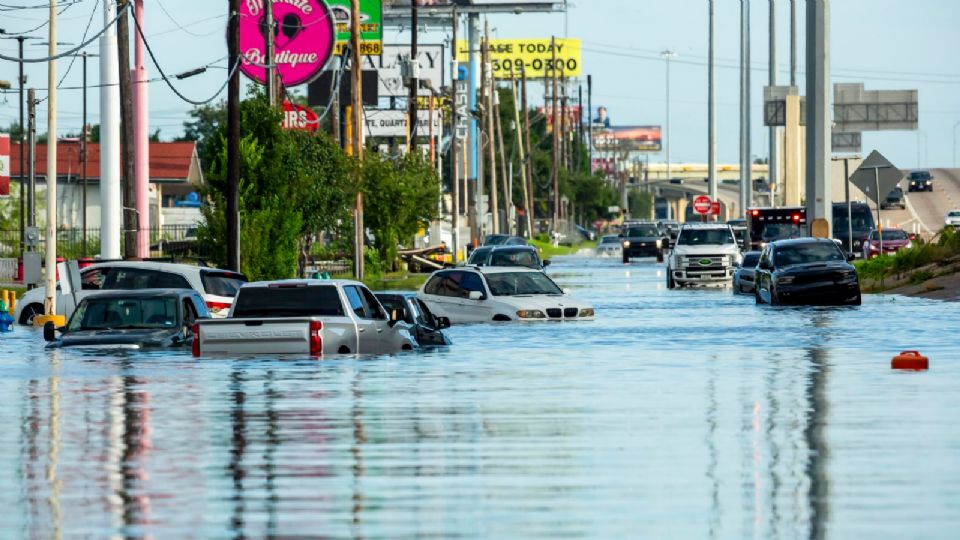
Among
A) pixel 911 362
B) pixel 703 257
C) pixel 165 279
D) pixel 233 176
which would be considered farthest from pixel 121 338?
pixel 703 257

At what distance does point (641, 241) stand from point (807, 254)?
50229 millimetres

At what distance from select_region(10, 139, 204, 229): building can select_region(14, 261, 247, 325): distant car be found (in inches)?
2199

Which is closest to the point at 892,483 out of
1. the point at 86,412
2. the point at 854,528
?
the point at 854,528

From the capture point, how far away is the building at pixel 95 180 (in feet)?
335

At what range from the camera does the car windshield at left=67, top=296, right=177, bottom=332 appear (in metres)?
28.7

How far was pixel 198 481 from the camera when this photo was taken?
14.0m

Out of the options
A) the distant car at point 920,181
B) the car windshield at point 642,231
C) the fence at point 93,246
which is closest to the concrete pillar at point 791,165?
the car windshield at point 642,231

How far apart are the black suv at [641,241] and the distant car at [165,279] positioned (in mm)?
60518

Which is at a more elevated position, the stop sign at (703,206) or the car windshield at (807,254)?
the stop sign at (703,206)

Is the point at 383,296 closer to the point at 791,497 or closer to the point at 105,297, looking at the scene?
the point at 105,297

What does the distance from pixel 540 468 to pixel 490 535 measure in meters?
3.33

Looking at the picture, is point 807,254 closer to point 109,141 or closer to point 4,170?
point 109,141

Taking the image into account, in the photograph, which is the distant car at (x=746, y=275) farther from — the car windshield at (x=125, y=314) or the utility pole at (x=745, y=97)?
the utility pole at (x=745, y=97)

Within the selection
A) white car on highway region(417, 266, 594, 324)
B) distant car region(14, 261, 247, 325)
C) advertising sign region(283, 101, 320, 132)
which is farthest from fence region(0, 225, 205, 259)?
distant car region(14, 261, 247, 325)
